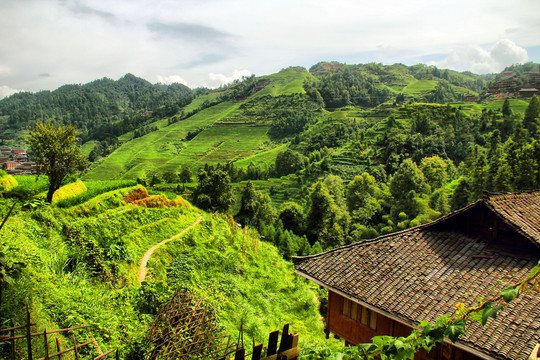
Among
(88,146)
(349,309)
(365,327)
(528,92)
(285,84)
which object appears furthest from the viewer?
(285,84)

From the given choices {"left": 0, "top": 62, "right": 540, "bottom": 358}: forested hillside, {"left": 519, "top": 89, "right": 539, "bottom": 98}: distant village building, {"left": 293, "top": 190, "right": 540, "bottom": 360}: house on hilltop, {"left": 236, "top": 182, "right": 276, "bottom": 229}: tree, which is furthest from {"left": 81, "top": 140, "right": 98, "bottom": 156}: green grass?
{"left": 519, "top": 89, "right": 539, "bottom": 98}: distant village building

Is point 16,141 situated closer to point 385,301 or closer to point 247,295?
point 247,295

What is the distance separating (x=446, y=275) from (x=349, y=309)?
7.83 feet

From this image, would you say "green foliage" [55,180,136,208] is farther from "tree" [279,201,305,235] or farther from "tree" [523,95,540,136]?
"tree" [523,95,540,136]

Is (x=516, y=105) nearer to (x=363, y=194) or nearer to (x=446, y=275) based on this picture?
(x=363, y=194)

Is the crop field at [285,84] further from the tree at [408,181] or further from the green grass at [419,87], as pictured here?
the tree at [408,181]

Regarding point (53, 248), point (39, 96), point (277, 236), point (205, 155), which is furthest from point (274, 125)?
point (39, 96)

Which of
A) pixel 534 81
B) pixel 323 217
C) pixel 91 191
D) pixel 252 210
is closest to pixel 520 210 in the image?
pixel 91 191

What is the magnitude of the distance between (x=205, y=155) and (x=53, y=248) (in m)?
68.7

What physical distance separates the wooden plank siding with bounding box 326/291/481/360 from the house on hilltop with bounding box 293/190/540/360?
2 cm

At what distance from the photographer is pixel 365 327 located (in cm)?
→ 764

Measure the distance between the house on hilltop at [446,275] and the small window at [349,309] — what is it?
0.08ft

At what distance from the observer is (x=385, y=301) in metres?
6.81

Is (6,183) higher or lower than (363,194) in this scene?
higher
